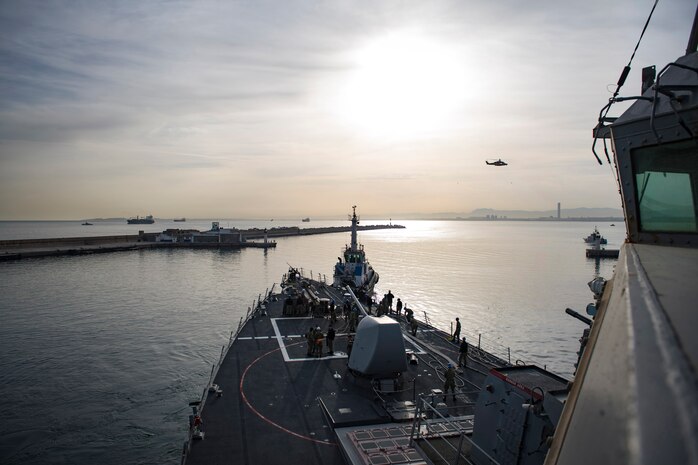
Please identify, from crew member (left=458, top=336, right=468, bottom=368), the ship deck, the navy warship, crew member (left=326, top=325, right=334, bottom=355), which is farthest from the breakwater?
crew member (left=458, top=336, right=468, bottom=368)

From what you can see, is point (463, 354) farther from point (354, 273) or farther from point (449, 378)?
point (354, 273)

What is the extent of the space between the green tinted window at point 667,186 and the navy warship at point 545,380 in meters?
0.02

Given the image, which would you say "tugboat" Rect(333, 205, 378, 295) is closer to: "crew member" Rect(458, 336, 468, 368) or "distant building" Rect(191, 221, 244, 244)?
"crew member" Rect(458, 336, 468, 368)

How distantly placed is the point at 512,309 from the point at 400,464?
126ft

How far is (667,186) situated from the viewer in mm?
5715

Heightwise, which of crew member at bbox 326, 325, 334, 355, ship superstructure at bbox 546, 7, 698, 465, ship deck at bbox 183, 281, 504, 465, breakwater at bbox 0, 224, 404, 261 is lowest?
ship deck at bbox 183, 281, 504, 465

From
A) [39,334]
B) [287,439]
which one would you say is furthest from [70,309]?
[287,439]

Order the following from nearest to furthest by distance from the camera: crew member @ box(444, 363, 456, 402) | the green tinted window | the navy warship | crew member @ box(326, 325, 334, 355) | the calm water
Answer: the navy warship < the green tinted window < crew member @ box(444, 363, 456, 402) < the calm water < crew member @ box(326, 325, 334, 355)

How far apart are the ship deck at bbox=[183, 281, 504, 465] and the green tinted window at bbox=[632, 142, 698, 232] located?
643cm

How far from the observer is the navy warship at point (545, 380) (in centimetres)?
141

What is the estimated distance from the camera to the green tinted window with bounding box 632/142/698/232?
5371 mm

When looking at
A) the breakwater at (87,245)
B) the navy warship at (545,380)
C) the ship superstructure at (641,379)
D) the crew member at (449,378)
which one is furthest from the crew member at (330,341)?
the breakwater at (87,245)

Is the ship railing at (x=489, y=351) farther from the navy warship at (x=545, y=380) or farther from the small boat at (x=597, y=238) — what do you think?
the small boat at (x=597, y=238)

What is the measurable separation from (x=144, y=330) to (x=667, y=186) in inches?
1429
